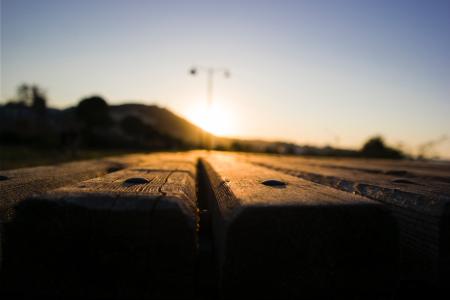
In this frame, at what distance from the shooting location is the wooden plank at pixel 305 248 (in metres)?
1.06

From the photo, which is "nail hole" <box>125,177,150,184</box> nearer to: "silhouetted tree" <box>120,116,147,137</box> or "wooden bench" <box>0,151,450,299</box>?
"wooden bench" <box>0,151,450,299</box>

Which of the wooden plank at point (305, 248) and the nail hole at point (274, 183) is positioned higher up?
the nail hole at point (274, 183)

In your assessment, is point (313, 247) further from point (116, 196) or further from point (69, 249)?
point (69, 249)

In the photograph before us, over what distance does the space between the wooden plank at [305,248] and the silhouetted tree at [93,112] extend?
63257 mm

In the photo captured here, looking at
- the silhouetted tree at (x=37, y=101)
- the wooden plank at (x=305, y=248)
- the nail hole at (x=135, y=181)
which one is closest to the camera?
the wooden plank at (x=305, y=248)

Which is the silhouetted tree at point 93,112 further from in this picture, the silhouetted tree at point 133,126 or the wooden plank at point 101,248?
the wooden plank at point 101,248

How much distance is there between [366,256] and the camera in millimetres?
1132

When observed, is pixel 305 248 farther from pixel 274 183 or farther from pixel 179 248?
pixel 274 183

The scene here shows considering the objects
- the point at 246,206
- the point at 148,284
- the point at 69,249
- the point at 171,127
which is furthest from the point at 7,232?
the point at 171,127

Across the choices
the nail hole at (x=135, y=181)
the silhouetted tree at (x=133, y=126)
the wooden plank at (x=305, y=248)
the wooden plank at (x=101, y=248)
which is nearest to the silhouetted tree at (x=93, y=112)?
the silhouetted tree at (x=133, y=126)

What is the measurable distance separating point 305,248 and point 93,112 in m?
63.7

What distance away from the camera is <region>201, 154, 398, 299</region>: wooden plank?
1.06m

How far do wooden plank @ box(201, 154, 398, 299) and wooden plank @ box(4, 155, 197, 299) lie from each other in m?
0.17

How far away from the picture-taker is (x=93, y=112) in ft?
194
